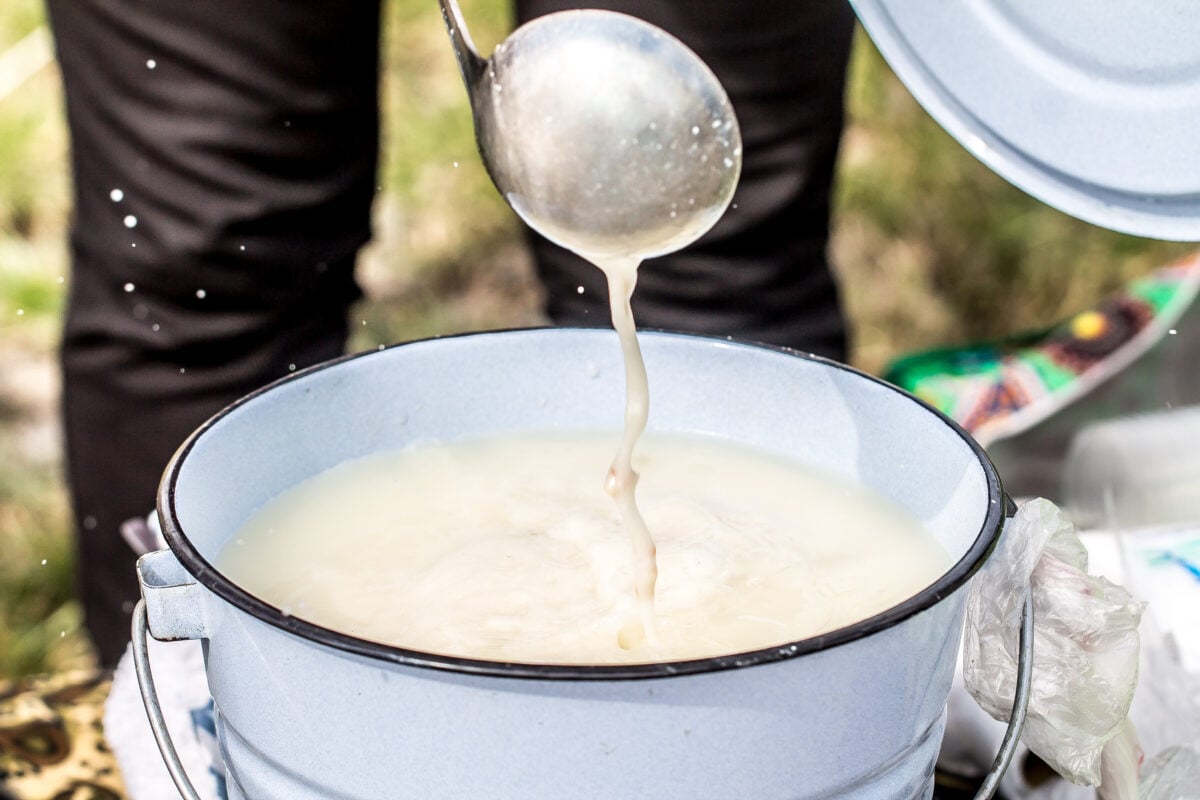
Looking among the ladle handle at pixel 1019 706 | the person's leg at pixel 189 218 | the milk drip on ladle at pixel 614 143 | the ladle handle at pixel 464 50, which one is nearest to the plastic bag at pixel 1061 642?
the ladle handle at pixel 1019 706

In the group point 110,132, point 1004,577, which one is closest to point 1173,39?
point 1004,577

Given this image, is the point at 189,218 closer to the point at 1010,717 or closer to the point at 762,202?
the point at 762,202

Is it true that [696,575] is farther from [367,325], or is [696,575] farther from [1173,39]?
[367,325]

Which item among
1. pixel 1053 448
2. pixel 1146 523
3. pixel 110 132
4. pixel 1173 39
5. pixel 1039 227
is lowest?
pixel 1039 227

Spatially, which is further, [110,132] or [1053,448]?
[1053,448]

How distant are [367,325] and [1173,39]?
1.81 m

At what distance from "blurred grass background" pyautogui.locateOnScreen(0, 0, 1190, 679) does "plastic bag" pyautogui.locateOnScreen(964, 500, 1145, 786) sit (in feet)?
5.50

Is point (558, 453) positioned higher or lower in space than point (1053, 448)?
higher

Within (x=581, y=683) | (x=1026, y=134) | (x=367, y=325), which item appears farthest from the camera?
(x=367, y=325)

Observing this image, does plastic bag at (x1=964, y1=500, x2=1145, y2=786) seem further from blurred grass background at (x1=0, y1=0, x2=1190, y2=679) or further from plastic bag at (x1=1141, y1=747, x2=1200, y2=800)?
blurred grass background at (x1=0, y1=0, x2=1190, y2=679)

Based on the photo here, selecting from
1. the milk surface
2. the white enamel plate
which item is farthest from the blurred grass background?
the white enamel plate

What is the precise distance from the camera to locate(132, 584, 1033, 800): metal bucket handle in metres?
0.78

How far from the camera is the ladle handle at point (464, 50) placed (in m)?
0.83

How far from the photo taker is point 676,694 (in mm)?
624
